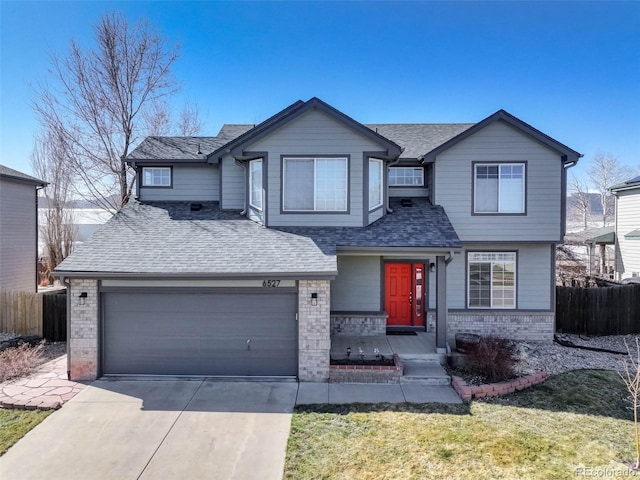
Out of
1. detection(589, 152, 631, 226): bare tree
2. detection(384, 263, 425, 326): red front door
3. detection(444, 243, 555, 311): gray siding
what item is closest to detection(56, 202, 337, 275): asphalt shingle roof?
detection(384, 263, 425, 326): red front door

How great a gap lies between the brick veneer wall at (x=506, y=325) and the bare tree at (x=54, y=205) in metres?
24.0

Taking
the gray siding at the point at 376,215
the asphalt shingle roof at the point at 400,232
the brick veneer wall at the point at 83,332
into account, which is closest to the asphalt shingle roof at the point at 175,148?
the asphalt shingle roof at the point at 400,232

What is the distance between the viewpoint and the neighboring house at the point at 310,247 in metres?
8.26

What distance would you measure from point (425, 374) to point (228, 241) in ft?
19.5

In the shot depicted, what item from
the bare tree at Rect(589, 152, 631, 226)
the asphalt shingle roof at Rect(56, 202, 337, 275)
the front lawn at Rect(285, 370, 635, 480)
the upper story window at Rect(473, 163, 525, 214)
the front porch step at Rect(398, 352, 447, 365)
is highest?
the bare tree at Rect(589, 152, 631, 226)

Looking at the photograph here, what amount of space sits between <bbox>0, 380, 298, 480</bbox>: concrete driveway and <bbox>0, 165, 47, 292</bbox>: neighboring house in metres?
10.4

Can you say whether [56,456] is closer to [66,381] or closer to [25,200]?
[66,381]

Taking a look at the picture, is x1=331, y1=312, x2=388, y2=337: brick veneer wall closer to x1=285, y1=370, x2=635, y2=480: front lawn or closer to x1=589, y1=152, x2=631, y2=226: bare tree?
x1=285, y1=370, x2=635, y2=480: front lawn

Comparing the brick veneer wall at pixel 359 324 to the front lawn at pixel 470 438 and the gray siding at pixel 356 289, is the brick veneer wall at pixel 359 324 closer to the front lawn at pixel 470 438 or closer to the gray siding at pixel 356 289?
the gray siding at pixel 356 289

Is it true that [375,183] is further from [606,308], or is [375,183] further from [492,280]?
[606,308]

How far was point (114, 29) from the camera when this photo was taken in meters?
16.0

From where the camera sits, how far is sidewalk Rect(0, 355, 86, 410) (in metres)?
6.90

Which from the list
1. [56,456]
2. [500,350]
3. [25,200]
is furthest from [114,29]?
[500,350]

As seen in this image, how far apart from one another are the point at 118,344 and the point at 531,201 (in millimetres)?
11991
